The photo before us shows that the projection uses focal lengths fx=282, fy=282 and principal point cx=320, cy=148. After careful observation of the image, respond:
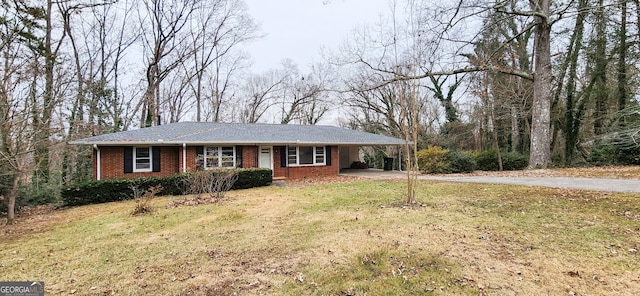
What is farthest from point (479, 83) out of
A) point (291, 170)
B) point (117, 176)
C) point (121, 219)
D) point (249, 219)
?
point (117, 176)

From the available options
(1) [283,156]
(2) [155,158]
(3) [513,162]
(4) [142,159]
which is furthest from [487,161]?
(4) [142,159]

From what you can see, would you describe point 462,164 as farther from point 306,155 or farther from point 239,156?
point 239,156

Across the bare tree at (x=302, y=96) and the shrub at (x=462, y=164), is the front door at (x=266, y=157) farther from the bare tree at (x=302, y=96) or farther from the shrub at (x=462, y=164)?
the bare tree at (x=302, y=96)

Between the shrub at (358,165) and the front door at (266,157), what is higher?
the front door at (266,157)

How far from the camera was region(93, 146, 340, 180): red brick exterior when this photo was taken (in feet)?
41.4

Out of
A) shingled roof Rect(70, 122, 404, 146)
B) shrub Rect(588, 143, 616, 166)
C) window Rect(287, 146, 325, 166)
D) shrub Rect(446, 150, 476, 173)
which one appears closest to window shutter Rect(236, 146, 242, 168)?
shingled roof Rect(70, 122, 404, 146)

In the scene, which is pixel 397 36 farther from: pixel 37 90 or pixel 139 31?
pixel 139 31

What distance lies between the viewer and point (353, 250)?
421 centimetres

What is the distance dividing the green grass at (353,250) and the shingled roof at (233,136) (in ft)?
19.1

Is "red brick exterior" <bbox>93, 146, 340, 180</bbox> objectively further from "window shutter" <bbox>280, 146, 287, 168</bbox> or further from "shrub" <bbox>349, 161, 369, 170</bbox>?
"shrub" <bbox>349, 161, 369, 170</bbox>

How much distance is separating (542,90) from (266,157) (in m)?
14.0

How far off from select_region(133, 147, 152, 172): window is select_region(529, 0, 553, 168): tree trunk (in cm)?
1857

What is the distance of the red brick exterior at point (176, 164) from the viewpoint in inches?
497

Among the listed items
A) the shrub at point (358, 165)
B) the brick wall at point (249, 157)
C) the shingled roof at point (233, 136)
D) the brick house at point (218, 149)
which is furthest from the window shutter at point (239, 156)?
the shrub at point (358, 165)
